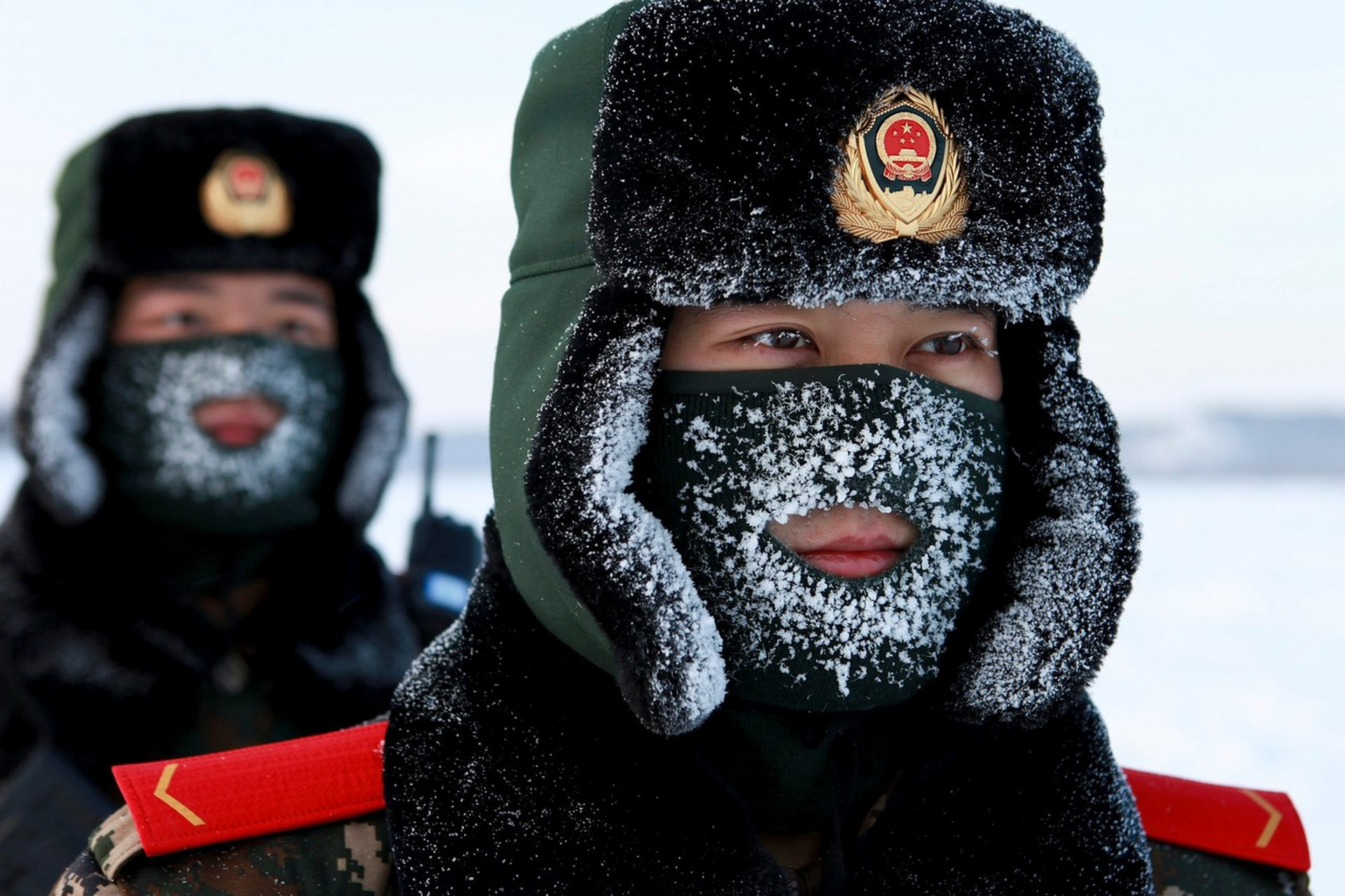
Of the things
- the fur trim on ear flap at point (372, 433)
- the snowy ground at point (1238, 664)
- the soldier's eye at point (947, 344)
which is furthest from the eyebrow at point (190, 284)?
the soldier's eye at point (947, 344)

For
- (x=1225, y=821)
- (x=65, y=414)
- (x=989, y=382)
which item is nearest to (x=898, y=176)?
(x=989, y=382)

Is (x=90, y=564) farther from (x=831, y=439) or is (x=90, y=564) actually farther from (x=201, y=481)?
(x=831, y=439)

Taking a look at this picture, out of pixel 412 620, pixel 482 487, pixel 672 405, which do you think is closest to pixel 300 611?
pixel 412 620

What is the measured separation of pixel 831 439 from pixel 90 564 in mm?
2071

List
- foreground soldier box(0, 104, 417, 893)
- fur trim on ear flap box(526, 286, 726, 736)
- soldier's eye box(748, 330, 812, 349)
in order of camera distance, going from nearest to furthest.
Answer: fur trim on ear flap box(526, 286, 726, 736), soldier's eye box(748, 330, 812, 349), foreground soldier box(0, 104, 417, 893)

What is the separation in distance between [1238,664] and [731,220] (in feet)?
18.8

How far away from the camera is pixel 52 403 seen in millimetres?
2922

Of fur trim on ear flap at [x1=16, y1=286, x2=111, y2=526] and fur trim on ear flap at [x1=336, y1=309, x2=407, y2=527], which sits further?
fur trim on ear flap at [x1=336, y1=309, x2=407, y2=527]

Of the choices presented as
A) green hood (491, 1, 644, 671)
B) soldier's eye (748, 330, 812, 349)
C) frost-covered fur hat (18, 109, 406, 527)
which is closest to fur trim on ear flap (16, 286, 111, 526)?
frost-covered fur hat (18, 109, 406, 527)

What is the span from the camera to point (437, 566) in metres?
3.22

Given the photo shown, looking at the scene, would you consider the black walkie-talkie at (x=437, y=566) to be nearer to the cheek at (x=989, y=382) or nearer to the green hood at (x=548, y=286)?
the green hood at (x=548, y=286)

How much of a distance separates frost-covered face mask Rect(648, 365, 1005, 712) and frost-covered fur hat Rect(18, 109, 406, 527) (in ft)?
6.16

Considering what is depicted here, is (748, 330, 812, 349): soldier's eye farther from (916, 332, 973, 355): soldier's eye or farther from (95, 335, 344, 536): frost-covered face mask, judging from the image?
(95, 335, 344, 536): frost-covered face mask

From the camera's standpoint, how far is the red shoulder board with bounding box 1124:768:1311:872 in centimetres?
152
